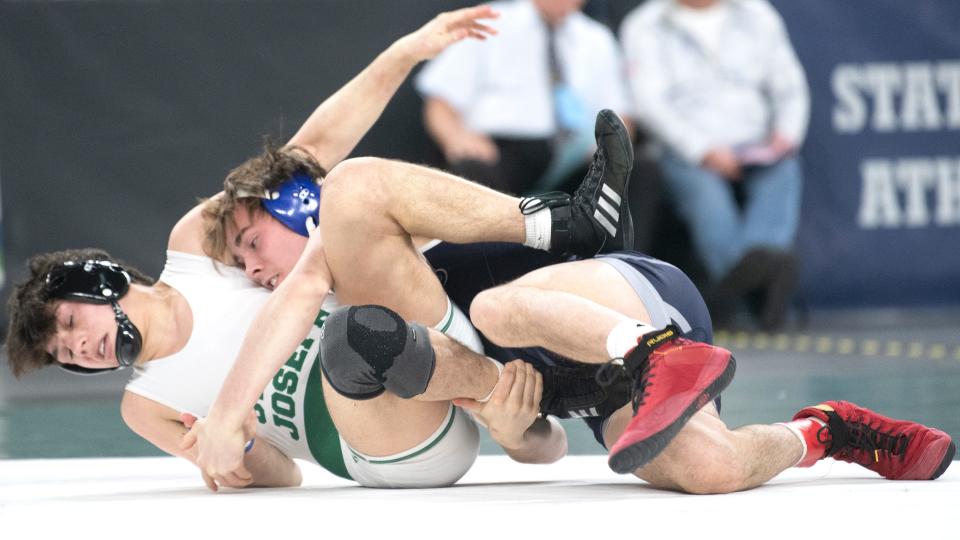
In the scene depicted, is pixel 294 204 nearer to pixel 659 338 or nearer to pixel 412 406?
pixel 412 406

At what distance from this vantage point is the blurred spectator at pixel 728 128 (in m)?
7.05

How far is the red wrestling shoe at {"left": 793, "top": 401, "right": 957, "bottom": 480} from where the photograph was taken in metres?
2.77

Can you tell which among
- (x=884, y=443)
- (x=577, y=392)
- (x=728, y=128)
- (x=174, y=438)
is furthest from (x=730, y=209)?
(x=174, y=438)

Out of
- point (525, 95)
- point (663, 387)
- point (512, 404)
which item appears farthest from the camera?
point (525, 95)

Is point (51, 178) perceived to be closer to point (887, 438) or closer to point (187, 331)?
point (187, 331)

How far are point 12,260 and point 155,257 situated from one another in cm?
70

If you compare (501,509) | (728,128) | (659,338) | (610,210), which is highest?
(610,210)

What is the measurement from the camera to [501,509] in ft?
8.05

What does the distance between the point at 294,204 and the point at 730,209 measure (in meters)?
4.18

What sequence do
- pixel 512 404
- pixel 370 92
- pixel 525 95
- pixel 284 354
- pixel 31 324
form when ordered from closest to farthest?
pixel 284 354 < pixel 512 404 < pixel 31 324 < pixel 370 92 < pixel 525 95

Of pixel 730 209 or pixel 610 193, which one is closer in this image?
pixel 610 193

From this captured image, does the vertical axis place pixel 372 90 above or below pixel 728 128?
above

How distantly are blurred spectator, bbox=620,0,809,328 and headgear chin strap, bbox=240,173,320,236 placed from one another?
3.99 m

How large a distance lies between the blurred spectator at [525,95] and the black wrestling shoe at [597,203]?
4.01m
